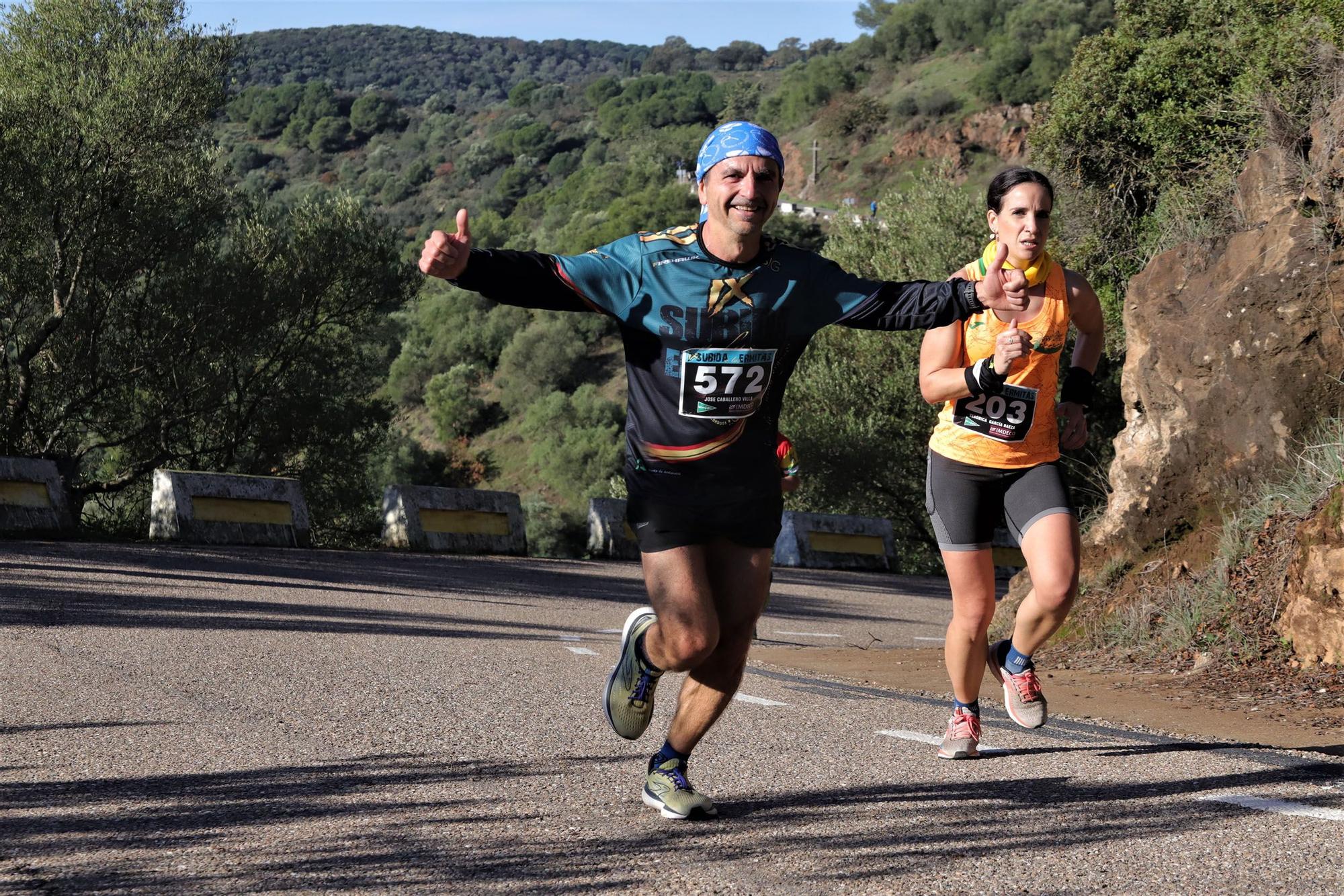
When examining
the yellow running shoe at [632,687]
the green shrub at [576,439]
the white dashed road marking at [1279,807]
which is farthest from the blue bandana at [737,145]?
the green shrub at [576,439]

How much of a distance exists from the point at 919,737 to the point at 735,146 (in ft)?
9.09

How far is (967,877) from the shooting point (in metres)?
3.68

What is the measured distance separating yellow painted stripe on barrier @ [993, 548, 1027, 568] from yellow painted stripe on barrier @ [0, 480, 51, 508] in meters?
13.4

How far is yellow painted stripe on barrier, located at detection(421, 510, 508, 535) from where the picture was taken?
19.4 meters

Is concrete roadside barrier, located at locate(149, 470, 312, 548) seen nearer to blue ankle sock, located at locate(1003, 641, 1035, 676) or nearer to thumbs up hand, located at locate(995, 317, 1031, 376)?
blue ankle sock, located at locate(1003, 641, 1035, 676)

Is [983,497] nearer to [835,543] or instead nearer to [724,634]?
[724,634]

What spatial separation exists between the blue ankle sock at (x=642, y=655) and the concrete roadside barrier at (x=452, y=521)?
48.5 feet

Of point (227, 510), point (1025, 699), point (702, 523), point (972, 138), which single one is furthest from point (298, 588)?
point (972, 138)

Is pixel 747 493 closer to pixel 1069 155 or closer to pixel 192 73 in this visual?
pixel 1069 155

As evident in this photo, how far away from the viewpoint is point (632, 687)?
15.6 feet

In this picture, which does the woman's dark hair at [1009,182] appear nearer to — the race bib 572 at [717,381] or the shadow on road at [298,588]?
the race bib 572 at [717,381]

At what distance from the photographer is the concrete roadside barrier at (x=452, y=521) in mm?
19234

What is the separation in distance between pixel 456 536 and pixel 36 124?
976cm

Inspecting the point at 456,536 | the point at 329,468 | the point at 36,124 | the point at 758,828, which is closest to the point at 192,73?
the point at 36,124
